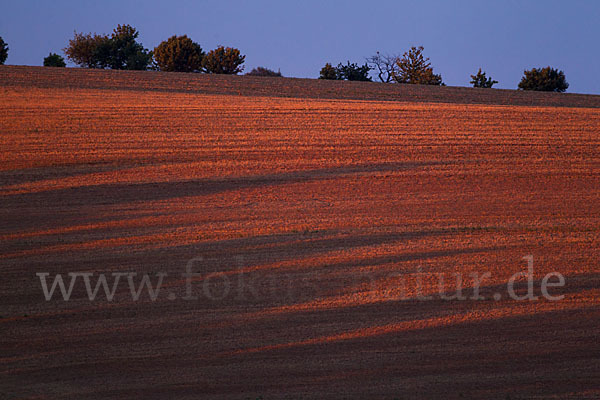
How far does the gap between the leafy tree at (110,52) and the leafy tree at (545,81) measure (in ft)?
72.9

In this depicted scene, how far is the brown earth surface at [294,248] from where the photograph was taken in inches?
324

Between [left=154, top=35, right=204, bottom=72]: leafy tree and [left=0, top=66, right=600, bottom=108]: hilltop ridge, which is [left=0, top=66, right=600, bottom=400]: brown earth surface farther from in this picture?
[left=154, top=35, right=204, bottom=72]: leafy tree

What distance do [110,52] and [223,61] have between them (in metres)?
7.76

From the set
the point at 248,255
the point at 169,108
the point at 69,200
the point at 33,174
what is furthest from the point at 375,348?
the point at 169,108

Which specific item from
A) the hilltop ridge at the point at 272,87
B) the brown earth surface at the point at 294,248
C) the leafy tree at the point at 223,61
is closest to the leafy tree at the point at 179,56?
the leafy tree at the point at 223,61

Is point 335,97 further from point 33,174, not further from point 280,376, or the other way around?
point 280,376

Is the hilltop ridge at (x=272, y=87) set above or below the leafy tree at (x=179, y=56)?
below

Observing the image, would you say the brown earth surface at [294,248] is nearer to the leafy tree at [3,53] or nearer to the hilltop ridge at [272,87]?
the hilltop ridge at [272,87]

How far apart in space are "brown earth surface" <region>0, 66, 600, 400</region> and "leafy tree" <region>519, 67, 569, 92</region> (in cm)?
1737

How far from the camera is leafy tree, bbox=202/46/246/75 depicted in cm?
3594

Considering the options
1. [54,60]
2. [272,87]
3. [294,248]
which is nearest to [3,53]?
[54,60]

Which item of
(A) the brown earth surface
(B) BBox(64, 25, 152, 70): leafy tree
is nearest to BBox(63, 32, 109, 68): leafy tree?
(B) BBox(64, 25, 152, 70): leafy tree

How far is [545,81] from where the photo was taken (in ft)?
116

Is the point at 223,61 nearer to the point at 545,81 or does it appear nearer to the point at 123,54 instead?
the point at 123,54
